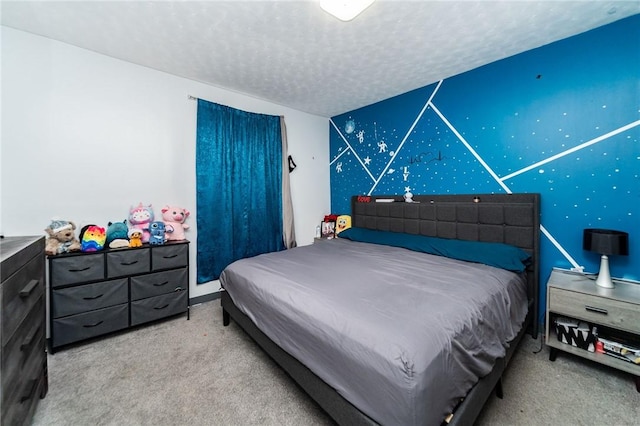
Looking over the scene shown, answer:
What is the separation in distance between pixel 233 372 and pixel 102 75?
314 cm

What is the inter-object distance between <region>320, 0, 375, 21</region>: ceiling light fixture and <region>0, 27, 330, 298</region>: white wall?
2.15 m

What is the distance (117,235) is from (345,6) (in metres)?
2.83

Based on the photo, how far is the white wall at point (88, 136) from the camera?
7.05 feet

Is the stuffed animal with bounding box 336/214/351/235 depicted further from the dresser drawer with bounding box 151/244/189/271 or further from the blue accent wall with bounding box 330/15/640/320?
the dresser drawer with bounding box 151/244/189/271

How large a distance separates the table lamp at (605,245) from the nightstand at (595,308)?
3.4 inches

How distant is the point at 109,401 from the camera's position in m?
1.63

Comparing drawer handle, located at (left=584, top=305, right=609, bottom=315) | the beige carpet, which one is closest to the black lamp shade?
drawer handle, located at (left=584, top=305, right=609, bottom=315)

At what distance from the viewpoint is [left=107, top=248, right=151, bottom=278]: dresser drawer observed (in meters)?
2.30

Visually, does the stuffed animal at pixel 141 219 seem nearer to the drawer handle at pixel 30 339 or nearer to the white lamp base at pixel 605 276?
the drawer handle at pixel 30 339

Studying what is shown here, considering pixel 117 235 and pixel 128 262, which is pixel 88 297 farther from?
pixel 117 235

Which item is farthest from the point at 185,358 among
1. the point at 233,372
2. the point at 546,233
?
the point at 546,233

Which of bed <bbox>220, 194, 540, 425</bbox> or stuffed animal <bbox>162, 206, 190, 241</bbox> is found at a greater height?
stuffed animal <bbox>162, 206, 190, 241</bbox>

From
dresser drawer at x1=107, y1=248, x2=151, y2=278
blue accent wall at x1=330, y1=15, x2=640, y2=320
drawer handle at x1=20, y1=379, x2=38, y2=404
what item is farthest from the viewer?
dresser drawer at x1=107, y1=248, x2=151, y2=278

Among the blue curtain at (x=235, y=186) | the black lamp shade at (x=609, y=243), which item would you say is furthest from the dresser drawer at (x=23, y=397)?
the black lamp shade at (x=609, y=243)
